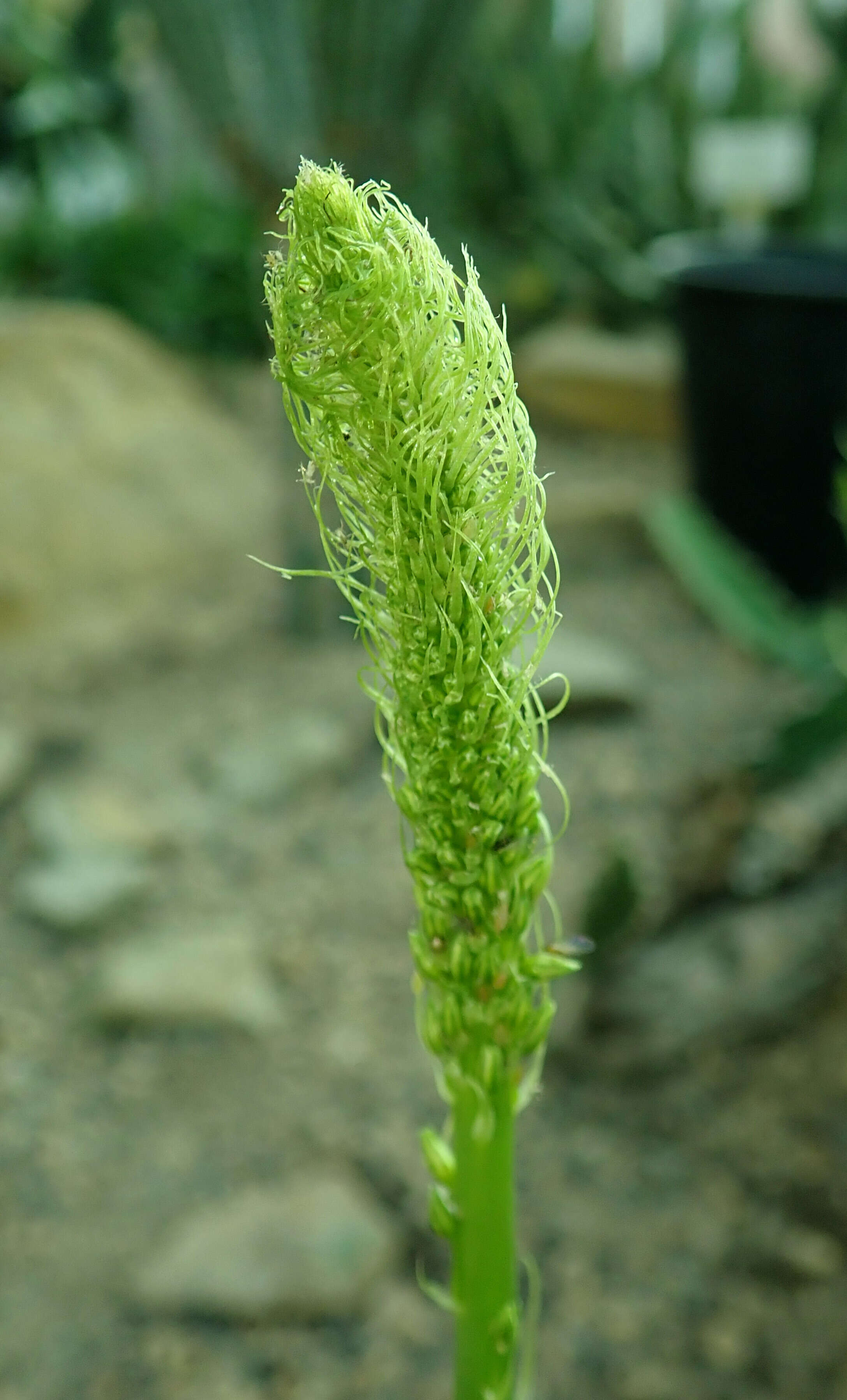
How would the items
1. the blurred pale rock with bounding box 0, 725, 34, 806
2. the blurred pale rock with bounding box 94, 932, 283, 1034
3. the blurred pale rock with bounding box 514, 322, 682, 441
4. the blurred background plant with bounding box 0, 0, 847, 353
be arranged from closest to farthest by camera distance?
the blurred pale rock with bounding box 94, 932, 283, 1034 < the blurred pale rock with bounding box 0, 725, 34, 806 < the blurred pale rock with bounding box 514, 322, 682, 441 < the blurred background plant with bounding box 0, 0, 847, 353

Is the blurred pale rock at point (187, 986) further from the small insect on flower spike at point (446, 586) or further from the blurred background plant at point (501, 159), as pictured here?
the blurred background plant at point (501, 159)

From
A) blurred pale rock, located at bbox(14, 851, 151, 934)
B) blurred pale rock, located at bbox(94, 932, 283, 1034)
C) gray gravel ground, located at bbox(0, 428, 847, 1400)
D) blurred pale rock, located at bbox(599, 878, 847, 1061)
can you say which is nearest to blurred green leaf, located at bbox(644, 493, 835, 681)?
gray gravel ground, located at bbox(0, 428, 847, 1400)

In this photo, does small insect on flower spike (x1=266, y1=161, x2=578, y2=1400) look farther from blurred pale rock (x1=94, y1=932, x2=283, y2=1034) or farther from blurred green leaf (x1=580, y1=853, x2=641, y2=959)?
blurred pale rock (x1=94, y1=932, x2=283, y2=1034)

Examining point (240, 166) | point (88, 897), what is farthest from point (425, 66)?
point (88, 897)

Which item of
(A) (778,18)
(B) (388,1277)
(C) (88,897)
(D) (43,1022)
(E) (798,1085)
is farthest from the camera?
(A) (778,18)

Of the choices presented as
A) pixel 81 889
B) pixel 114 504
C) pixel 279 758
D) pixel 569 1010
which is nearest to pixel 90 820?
pixel 81 889

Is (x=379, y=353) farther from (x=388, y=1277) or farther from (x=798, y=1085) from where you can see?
(x=798, y=1085)
